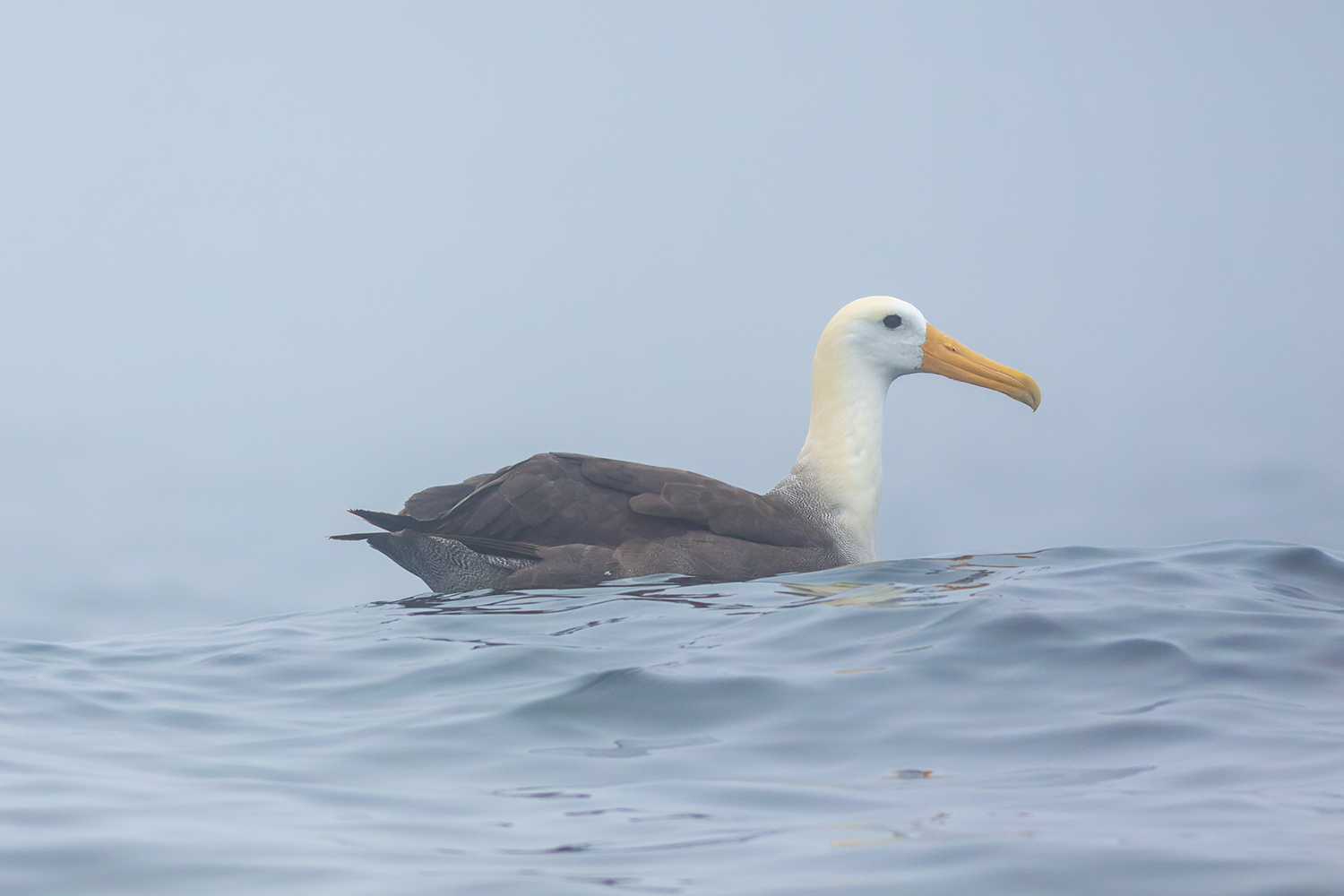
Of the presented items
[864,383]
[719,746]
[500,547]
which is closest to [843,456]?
[864,383]

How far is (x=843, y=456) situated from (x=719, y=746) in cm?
443

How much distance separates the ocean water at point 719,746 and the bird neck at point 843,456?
4.54 ft

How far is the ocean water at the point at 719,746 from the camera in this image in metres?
2.52

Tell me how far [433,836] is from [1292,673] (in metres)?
3.00

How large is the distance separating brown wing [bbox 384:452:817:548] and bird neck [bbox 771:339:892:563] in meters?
0.63

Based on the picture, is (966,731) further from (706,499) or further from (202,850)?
(706,499)

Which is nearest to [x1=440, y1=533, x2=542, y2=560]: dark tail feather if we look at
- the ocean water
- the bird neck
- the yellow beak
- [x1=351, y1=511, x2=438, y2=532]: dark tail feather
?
[x1=351, y1=511, x2=438, y2=532]: dark tail feather

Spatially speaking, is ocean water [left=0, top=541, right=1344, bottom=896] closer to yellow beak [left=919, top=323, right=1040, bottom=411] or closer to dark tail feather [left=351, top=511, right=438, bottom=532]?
dark tail feather [left=351, top=511, right=438, bottom=532]

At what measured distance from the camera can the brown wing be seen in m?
6.86

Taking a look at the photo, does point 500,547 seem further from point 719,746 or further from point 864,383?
point 719,746

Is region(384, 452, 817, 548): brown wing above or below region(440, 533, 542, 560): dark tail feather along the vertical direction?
above

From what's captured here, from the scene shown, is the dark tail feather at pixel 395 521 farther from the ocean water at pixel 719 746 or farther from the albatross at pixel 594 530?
the ocean water at pixel 719 746

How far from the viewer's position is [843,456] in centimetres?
786

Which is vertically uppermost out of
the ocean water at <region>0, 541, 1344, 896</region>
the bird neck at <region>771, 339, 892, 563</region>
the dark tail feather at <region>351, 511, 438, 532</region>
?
the bird neck at <region>771, 339, 892, 563</region>
